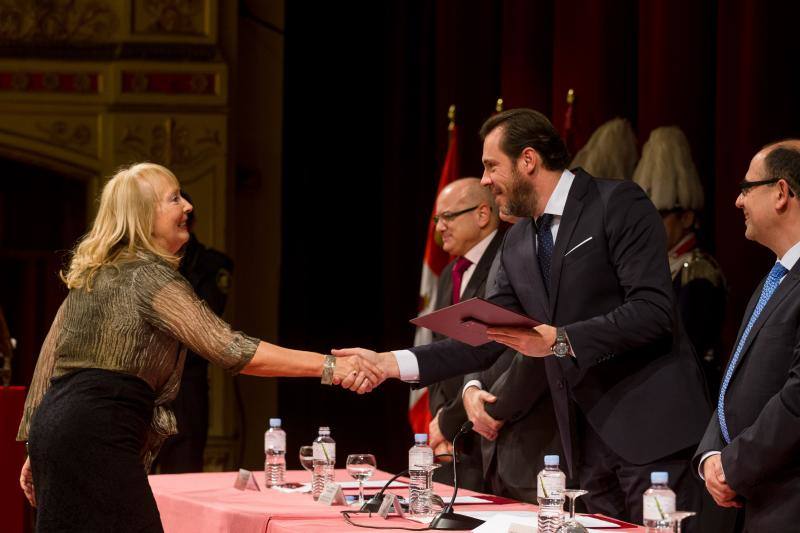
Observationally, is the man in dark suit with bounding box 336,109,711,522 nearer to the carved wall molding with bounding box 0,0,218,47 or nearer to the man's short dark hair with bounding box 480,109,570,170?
the man's short dark hair with bounding box 480,109,570,170

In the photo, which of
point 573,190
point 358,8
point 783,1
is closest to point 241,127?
point 358,8

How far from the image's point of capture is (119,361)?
285cm

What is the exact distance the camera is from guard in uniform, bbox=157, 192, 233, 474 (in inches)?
207

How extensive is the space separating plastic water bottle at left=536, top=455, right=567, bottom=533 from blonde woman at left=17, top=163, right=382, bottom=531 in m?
0.85

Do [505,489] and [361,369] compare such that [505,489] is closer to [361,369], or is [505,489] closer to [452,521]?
[361,369]

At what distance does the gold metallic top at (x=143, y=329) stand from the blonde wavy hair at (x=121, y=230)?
3 cm

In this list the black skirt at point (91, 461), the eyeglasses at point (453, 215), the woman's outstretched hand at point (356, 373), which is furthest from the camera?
the eyeglasses at point (453, 215)

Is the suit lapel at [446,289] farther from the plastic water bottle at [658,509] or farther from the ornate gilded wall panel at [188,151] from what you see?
the ornate gilded wall panel at [188,151]

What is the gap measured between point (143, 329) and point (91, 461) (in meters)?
0.33

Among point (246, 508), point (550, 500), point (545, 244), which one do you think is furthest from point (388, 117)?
point (550, 500)

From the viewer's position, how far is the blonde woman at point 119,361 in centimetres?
275

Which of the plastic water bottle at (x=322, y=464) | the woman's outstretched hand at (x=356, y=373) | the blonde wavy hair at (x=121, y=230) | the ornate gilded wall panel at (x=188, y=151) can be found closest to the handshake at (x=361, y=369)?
the woman's outstretched hand at (x=356, y=373)

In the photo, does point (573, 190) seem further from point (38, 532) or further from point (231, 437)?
point (231, 437)

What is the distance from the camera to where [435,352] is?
3.61 metres
